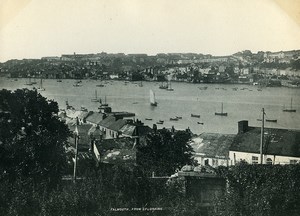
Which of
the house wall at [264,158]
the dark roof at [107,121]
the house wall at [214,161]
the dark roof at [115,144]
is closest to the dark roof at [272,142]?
the house wall at [264,158]

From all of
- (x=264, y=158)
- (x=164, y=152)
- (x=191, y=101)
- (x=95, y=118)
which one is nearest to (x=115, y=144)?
(x=164, y=152)

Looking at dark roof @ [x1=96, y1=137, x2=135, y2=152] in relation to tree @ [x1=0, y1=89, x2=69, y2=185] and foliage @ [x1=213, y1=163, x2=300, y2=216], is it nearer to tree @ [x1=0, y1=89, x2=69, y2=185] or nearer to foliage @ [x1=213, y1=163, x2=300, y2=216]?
tree @ [x1=0, y1=89, x2=69, y2=185]

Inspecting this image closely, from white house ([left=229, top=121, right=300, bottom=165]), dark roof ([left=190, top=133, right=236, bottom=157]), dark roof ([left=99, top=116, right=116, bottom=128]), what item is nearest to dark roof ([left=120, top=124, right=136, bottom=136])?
dark roof ([left=99, top=116, right=116, bottom=128])

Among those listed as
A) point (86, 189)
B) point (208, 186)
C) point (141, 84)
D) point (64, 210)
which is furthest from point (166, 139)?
point (141, 84)

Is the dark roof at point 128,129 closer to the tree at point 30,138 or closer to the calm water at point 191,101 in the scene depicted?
the calm water at point 191,101

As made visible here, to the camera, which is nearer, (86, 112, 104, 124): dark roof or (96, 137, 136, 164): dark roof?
(96, 137, 136, 164): dark roof

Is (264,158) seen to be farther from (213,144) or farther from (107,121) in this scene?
(107,121)
